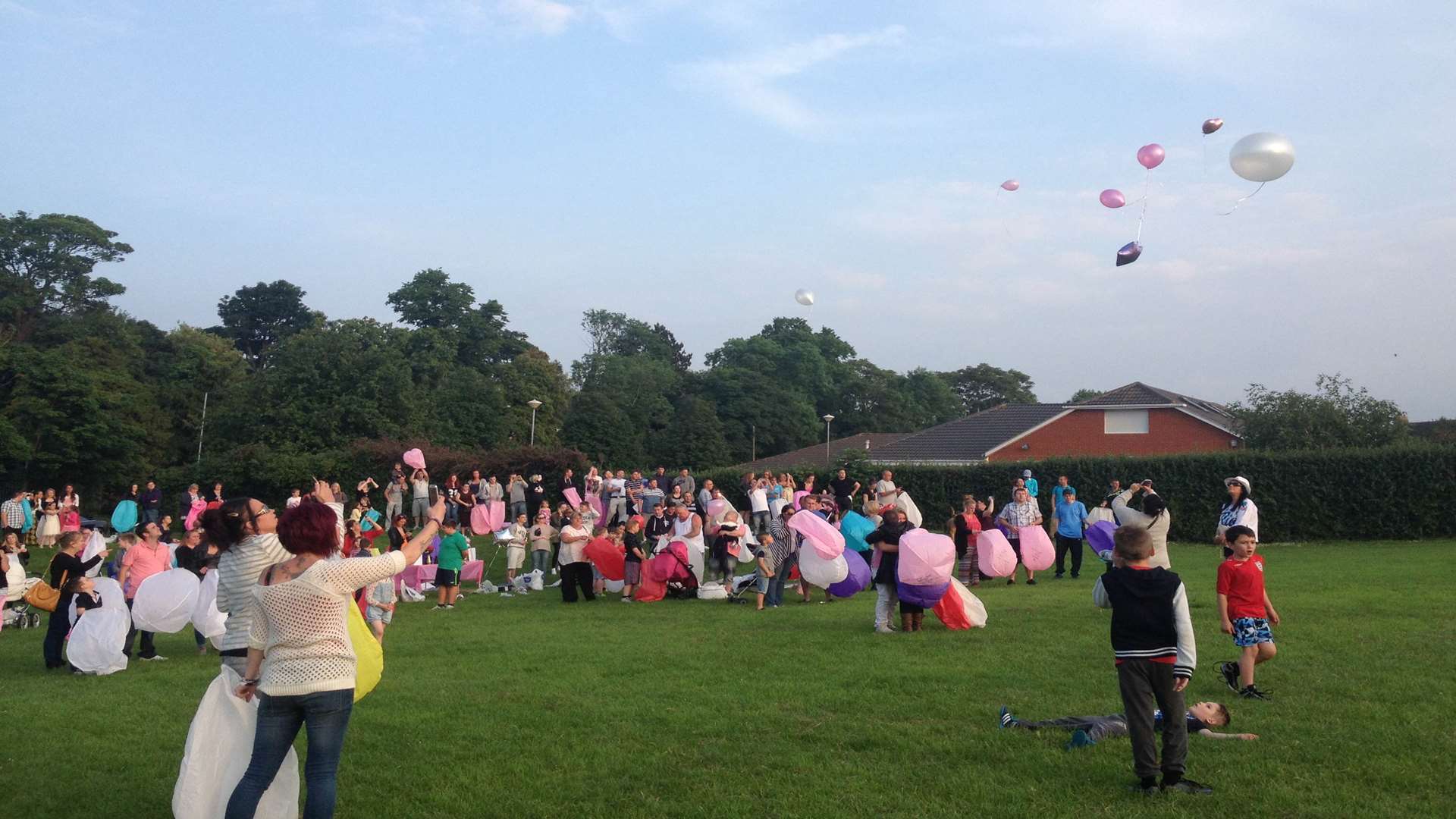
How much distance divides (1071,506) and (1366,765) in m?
13.1

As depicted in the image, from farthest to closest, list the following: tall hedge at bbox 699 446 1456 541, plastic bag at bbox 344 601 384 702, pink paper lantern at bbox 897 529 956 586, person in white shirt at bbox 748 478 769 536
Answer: tall hedge at bbox 699 446 1456 541
person in white shirt at bbox 748 478 769 536
pink paper lantern at bbox 897 529 956 586
plastic bag at bbox 344 601 384 702

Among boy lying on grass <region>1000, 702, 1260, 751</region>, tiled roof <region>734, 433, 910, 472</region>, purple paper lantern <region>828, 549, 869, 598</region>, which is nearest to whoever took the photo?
boy lying on grass <region>1000, 702, 1260, 751</region>

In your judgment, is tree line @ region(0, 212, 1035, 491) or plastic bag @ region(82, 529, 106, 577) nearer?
plastic bag @ region(82, 529, 106, 577)

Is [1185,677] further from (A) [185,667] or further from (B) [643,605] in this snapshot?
(B) [643,605]

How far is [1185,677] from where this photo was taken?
247 inches

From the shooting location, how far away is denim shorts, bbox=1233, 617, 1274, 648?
884 centimetres

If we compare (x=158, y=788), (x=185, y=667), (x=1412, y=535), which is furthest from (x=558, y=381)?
(x=158, y=788)

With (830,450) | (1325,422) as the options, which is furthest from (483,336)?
(1325,422)

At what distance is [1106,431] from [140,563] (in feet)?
138

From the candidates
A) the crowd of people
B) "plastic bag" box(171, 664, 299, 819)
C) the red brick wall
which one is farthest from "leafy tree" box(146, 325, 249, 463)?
"plastic bag" box(171, 664, 299, 819)

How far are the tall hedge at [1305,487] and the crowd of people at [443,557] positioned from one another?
44.5 inches

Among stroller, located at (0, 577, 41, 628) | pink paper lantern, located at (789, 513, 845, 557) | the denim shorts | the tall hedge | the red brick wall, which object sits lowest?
stroller, located at (0, 577, 41, 628)

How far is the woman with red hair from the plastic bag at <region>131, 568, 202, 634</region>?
24.8ft

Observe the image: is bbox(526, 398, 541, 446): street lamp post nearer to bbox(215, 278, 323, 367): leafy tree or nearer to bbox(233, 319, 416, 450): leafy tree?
bbox(233, 319, 416, 450): leafy tree
